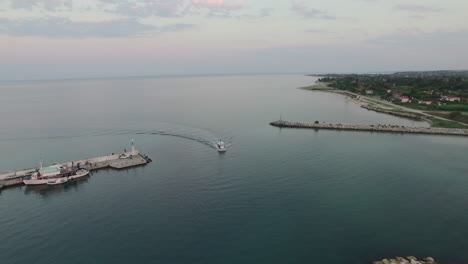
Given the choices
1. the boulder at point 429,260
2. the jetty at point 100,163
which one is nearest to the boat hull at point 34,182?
the jetty at point 100,163

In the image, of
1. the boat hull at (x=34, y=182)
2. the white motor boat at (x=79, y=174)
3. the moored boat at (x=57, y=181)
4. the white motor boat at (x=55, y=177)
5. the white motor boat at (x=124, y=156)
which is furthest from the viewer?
the white motor boat at (x=124, y=156)

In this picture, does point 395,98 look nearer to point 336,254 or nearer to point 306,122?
point 306,122

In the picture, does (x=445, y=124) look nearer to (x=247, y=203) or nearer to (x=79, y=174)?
(x=247, y=203)

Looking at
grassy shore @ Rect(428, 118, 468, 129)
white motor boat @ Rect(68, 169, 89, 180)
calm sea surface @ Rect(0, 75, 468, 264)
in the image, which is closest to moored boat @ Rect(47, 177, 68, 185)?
white motor boat @ Rect(68, 169, 89, 180)

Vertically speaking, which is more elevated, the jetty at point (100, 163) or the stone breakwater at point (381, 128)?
the stone breakwater at point (381, 128)

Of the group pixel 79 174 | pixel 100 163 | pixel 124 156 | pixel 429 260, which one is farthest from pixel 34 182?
pixel 429 260

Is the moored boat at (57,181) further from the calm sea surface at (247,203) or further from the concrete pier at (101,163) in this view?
the concrete pier at (101,163)

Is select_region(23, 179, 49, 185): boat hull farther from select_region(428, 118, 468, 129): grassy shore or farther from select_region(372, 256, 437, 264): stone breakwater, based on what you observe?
select_region(428, 118, 468, 129): grassy shore
